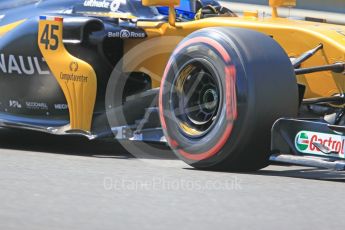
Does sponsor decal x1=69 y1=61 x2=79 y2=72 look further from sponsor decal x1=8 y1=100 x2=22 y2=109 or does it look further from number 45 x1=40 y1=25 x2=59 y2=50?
sponsor decal x1=8 y1=100 x2=22 y2=109

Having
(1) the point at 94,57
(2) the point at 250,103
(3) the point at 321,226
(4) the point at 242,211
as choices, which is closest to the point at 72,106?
(1) the point at 94,57

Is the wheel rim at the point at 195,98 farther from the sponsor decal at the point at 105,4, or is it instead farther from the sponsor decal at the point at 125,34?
the sponsor decal at the point at 105,4

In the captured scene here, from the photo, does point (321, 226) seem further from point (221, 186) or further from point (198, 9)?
point (198, 9)

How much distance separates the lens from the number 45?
7591 mm

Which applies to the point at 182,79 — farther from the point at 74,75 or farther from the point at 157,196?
the point at 157,196

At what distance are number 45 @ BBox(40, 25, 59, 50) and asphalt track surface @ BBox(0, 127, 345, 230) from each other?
3.35 feet

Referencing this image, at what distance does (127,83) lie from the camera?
25.2 feet

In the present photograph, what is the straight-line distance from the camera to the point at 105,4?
7953mm

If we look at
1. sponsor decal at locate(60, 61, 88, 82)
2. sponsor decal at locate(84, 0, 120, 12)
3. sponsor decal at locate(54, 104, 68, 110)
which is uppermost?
sponsor decal at locate(84, 0, 120, 12)

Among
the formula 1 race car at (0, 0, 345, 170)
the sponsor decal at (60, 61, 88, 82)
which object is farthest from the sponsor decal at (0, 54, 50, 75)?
the sponsor decal at (60, 61, 88, 82)

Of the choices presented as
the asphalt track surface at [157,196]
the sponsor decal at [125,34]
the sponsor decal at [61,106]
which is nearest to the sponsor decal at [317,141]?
the asphalt track surface at [157,196]

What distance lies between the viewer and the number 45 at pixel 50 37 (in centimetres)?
759

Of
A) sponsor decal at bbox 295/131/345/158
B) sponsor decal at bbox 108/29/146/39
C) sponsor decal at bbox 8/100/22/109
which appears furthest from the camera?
sponsor decal at bbox 8/100/22/109

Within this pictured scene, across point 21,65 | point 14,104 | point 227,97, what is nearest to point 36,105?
point 14,104
